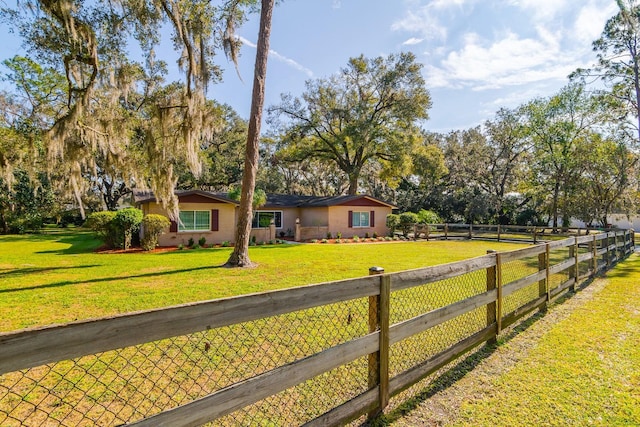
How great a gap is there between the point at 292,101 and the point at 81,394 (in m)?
25.5

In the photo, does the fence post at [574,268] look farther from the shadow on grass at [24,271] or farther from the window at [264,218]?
the window at [264,218]

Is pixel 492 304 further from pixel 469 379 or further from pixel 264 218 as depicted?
pixel 264 218

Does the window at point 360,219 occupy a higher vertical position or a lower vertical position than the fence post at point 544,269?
higher

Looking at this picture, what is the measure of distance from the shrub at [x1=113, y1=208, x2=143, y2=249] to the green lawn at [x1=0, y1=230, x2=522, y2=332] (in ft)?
4.27

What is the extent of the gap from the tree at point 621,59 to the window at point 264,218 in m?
19.8

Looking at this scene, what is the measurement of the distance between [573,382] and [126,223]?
50.6 feet

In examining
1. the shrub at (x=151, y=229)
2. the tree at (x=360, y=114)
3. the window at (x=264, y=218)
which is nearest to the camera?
the shrub at (x=151, y=229)

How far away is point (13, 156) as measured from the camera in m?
13.1

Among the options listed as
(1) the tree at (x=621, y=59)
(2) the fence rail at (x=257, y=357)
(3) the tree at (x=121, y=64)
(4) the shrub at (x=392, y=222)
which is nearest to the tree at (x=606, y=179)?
(1) the tree at (x=621, y=59)

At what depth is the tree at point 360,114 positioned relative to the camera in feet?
80.7

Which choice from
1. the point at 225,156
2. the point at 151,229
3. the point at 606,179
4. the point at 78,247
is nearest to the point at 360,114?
the point at 225,156

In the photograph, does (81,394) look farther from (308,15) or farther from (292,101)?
(292,101)

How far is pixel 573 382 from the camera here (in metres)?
3.29

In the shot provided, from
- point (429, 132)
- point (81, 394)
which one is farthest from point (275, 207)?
point (429, 132)
